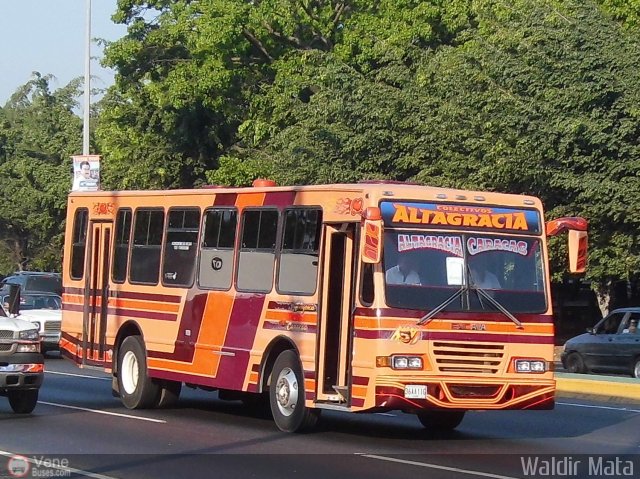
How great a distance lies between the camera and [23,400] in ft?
54.9

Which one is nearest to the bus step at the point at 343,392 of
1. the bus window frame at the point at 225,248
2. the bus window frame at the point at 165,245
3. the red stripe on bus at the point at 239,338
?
the red stripe on bus at the point at 239,338

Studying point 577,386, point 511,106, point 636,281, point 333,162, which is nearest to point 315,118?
point 333,162

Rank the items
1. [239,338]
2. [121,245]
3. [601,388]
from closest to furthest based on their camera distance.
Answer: [239,338], [121,245], [601,388]

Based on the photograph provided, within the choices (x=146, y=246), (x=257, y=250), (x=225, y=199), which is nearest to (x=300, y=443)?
(x=257, y=250)

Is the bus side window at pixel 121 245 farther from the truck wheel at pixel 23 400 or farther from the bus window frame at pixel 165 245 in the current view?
the truck wheel at pixel 23 400

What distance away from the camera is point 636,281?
3850 centimetres

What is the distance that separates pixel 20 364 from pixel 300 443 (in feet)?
14.4

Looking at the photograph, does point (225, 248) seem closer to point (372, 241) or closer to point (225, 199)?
point (225, 199)

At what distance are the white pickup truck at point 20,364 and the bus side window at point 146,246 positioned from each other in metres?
1.81

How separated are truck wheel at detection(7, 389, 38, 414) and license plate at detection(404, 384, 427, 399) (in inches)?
225

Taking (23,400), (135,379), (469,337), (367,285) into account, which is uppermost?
(367,285)

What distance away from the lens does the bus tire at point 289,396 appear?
14.5 metres

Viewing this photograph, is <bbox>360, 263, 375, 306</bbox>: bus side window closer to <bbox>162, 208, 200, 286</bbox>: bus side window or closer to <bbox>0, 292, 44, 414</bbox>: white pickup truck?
<bbox>162, 208, 200, 286</bbox>: bus side window

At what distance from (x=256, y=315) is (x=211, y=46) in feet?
88.1
